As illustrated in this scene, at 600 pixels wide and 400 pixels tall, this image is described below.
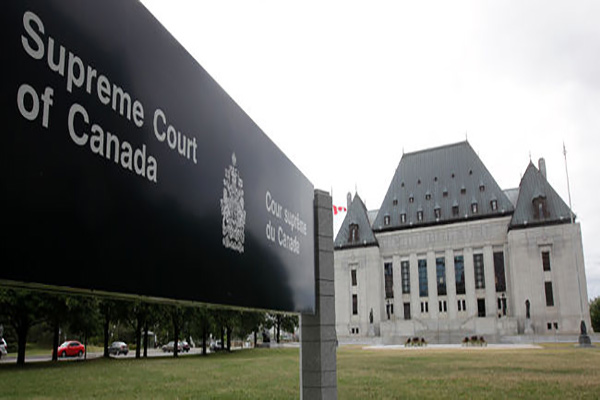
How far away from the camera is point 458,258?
78688mm

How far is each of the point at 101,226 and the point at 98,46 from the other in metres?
1.03

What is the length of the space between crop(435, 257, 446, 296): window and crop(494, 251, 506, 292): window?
24.3ft

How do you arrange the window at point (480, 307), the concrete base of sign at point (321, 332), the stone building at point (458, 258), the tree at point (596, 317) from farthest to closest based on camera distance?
1. the tree at point (596, 317)
2. the window at point (480, 307)
3. the stone building at point (458, 258)
4. the concrete base of sign at point (321, 332)

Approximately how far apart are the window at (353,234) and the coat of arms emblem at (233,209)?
8457cm

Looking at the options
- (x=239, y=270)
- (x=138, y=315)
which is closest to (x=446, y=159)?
(x=138, y=315)

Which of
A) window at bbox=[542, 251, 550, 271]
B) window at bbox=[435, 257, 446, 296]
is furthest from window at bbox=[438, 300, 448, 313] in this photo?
window at bbox=[542, 251, 550, 271]

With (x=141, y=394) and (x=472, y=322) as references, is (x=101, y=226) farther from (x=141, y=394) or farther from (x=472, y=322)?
(x=472, y=322)

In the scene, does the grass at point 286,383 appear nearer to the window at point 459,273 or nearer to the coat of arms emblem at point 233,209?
the coat of arms emblem at point 233,209

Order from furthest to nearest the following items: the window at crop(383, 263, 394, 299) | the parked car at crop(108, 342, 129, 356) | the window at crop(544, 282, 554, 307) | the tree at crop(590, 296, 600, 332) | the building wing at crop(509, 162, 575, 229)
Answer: the tree at crop(590, 296, 600, 332) < the window at crop(383, 263, 394, 299) < the building wing at crop(509, 162, 575, 229) < the window at crop(544, 282, 554, 307) < the parked car at crop(108, 342, 129, 356)

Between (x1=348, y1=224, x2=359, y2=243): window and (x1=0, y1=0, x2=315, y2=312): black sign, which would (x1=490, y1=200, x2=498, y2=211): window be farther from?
(x1=0, y1=0, x2=315, y2=312): black sign

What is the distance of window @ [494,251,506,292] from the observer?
7481 centimetres

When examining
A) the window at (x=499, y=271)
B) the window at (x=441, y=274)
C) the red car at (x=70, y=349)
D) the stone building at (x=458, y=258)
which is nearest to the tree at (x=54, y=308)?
the red car at (x=70, y=349)

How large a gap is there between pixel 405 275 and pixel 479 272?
11.4m

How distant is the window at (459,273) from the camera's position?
3041 inches
